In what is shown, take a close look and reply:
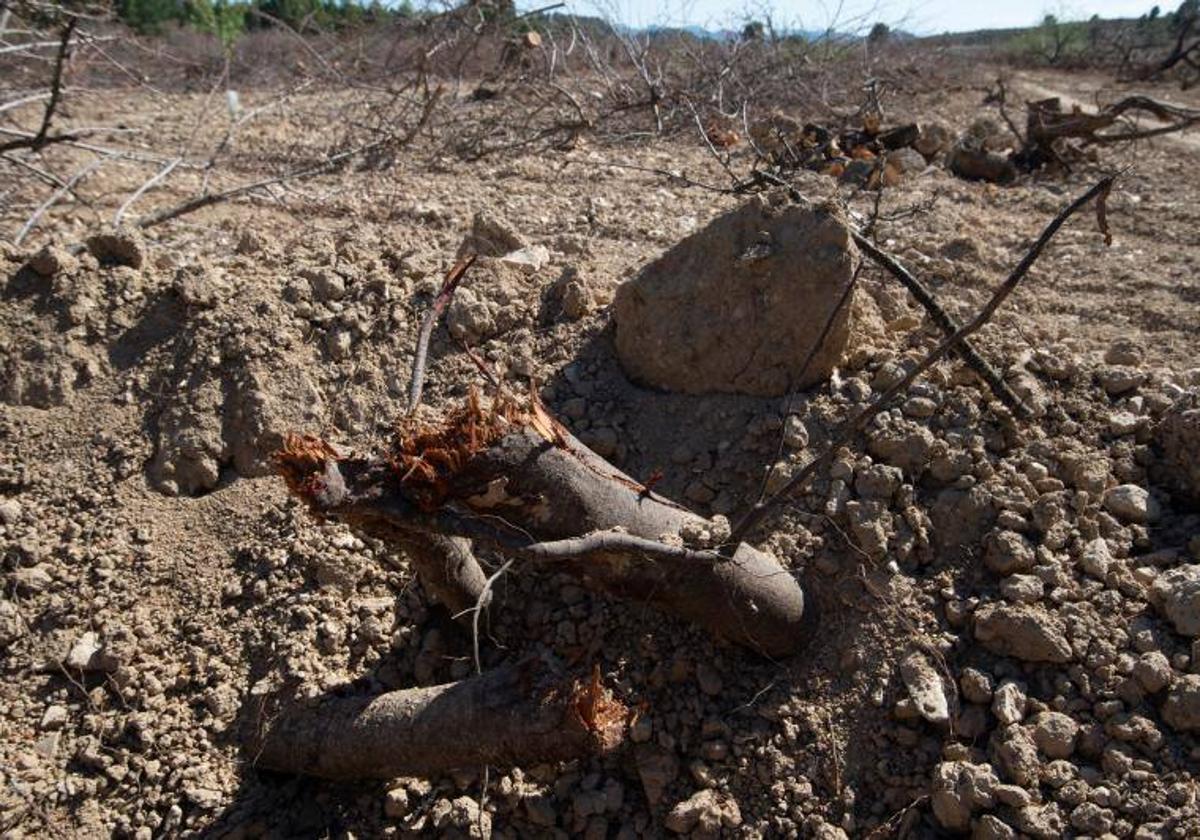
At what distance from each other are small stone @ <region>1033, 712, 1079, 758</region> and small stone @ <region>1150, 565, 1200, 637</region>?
341 millimetres

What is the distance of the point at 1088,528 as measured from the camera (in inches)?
89.0

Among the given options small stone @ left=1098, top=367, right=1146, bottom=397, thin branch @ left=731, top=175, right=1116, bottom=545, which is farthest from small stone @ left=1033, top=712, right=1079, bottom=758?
small stone @ left=1098, top=367, right=1146, bottom=397

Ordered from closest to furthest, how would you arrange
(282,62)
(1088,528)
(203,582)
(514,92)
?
(1088,528), (203,582), (514,92), (282,62)

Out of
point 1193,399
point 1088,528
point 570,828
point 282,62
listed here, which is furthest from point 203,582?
point 282,62

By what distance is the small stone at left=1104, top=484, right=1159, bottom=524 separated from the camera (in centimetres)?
229

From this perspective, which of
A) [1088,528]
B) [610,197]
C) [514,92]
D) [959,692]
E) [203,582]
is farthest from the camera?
[514,92]

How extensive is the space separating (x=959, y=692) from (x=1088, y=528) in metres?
0.54

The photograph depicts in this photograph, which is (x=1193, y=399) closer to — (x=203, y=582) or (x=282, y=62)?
(x=203, y=582)

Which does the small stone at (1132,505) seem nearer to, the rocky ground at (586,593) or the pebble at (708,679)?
the rocky ground at (586,593)

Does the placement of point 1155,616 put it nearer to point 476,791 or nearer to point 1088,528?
point 1088,528

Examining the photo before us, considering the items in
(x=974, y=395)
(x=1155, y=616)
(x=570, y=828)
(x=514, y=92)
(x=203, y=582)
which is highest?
(x=514, y=92)

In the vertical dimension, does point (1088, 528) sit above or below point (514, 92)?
below

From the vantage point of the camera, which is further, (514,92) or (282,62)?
(282,62)

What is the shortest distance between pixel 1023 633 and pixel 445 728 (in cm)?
132
